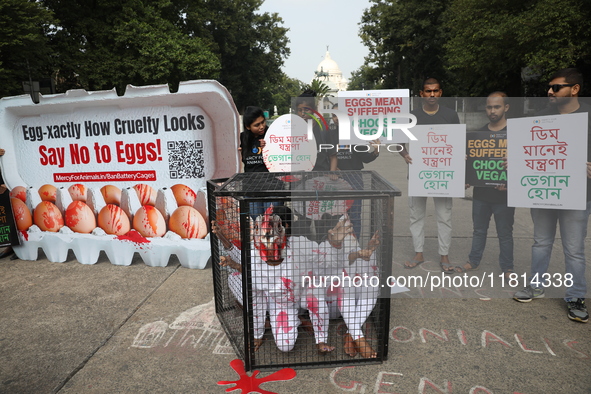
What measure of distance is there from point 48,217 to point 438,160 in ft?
15.2

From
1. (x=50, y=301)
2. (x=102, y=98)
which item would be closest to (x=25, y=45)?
(x=102, y=98)

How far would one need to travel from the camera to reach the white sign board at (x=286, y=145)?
391cm

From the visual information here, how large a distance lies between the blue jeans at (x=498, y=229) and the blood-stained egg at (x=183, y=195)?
9.98 ft

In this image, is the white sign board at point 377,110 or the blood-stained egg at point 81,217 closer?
the white sign board at point 377,110

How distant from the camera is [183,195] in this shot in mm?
4582

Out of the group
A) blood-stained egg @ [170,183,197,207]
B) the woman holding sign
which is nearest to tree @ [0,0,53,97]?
blood-stained egg @ [170,183,197,207]

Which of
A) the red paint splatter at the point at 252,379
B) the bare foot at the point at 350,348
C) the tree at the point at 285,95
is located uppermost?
the tree at the point at 285,95

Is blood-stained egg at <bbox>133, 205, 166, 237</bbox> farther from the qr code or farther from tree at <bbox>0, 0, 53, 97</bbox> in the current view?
tree at <bbox>0, 0, 53, 97</bbox>

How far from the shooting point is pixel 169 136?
455 cm

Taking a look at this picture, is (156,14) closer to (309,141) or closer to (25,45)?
(25,45)

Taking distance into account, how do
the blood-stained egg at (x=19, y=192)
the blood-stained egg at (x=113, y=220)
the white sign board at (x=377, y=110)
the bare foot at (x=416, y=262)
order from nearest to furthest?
the white sign board at (x=377, y=110) → the bare foot at (x=416, y=262) → the blood-stained egg at (x=113, y=220) → the blood-stained egg at (x=19, y=192)

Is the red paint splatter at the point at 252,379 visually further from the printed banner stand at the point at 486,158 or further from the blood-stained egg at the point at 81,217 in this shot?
the blood-stained egg at the point at 81,217

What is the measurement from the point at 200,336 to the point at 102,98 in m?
2.98

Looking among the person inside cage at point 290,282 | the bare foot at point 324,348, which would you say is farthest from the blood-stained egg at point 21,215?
the bare foot at point 324,348
